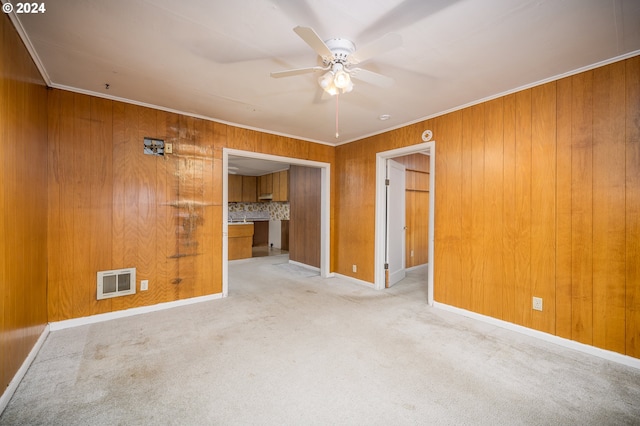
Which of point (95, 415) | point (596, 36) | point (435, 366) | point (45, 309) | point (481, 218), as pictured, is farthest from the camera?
point (481, 218)

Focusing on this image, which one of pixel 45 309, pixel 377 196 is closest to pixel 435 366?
pixel 377 196

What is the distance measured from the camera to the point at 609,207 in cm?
228

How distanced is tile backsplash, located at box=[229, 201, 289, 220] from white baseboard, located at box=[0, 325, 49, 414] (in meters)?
6.29

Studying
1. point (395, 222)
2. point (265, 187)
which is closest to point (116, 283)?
point (395, 222)

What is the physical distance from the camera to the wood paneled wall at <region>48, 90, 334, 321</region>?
9.29 feet

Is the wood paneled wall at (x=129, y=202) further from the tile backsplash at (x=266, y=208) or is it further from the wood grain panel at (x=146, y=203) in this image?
the tile backsplash at (x=266, y=208)

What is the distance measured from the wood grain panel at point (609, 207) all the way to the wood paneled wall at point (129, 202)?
13.2 ft

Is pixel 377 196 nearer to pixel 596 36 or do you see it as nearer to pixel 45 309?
pixel 596 36

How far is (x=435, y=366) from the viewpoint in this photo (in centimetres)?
217

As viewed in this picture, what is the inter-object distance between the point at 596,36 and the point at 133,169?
14.8ft

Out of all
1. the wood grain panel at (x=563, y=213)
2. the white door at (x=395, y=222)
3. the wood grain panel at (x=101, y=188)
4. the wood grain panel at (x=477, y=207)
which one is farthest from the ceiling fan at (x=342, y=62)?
the white door at (x=395, y=222)

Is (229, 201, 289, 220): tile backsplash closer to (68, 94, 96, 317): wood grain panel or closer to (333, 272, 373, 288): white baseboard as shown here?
(333, 272, 373, 288): white baseboard

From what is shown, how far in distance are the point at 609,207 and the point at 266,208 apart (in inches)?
326

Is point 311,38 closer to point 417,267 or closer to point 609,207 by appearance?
point 609,207
